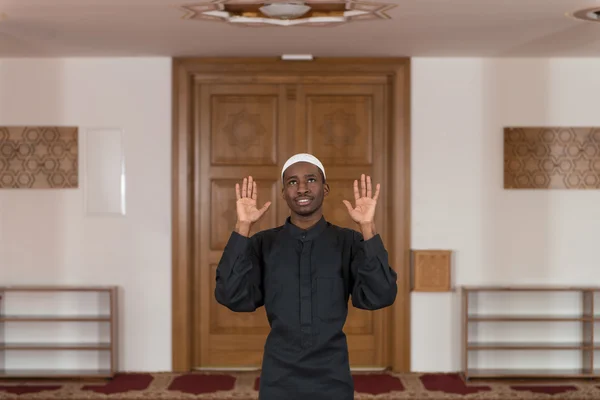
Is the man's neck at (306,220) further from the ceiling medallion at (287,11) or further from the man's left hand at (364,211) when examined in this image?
the ceiling medallion at (287,11)

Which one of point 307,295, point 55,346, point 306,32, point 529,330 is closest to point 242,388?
point 55,346

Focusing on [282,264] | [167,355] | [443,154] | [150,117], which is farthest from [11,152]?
[282,264]

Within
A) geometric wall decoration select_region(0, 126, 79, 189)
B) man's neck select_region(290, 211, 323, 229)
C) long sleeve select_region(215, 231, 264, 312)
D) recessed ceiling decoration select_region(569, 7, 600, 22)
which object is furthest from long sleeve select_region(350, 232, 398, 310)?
geometric wall decoration select_region(0, 126, 79, 189)

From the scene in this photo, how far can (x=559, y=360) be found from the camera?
17.2 feet

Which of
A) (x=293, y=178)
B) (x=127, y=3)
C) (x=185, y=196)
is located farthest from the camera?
(x=185, y=196)

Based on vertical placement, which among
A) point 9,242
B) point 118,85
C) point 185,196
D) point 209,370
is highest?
point 118,85

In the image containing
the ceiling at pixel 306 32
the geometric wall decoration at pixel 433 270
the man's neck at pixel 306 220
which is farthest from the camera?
the geometric wall decoration at pixel 433 270

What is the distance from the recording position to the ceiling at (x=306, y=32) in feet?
12.2

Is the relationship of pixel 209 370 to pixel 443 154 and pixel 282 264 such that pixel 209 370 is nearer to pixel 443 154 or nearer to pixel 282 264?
pixel 443 154

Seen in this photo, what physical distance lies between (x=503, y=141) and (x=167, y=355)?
3079 millimetres

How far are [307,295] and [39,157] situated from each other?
3.71 m

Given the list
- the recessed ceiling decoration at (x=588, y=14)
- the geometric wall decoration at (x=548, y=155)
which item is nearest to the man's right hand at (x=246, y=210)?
the recessed ceiling decoration at (x=588, y=14)

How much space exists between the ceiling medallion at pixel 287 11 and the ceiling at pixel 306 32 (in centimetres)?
10

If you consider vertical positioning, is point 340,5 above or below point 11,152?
above
